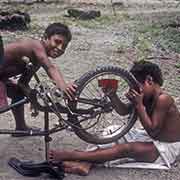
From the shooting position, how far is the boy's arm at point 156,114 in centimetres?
443

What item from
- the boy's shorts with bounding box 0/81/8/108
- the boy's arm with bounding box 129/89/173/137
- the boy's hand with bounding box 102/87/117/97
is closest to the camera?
the boy's arm with bounding box 129/89/173/137

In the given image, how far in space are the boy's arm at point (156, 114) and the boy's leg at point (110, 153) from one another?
6.1 inches

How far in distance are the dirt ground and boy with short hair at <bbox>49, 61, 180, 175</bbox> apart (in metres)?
0.10

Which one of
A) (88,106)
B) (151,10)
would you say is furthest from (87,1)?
(88,106)

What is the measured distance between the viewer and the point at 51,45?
4.57 metres

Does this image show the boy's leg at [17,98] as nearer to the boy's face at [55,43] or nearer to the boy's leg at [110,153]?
the boy's face at [55,43]

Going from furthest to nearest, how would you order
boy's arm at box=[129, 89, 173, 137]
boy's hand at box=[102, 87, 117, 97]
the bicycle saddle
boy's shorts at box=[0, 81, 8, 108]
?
boy's hand at box=[102, 87, 117, 97] → boy's shorts at box=[0, 81, 8, 108] → boy's arm at box=[129, 89, 173, 137] → the bicycle saddle

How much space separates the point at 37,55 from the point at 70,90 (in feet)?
1.22

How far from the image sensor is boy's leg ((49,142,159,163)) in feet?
14.7

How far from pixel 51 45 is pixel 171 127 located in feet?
3.72

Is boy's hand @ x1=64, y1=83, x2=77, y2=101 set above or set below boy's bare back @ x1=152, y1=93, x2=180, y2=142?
above

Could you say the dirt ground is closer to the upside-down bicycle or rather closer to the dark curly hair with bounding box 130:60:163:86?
the upside-down bicycle

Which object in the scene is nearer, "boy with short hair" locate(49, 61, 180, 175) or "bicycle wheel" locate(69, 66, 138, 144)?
"boy with short hair" locate(49, 61, 180, 175)

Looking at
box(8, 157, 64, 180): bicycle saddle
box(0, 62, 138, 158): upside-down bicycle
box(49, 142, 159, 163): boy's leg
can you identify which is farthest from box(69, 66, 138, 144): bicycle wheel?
box(8, 157, 64, 180): bicycle saddle
